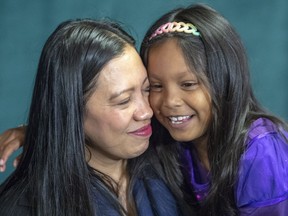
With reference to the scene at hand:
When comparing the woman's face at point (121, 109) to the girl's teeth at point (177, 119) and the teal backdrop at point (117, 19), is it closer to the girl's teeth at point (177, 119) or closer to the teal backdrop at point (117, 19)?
the girl's teeth at point (177, 119)

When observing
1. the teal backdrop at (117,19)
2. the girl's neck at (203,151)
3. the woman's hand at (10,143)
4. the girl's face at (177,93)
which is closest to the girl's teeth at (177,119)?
the girl's face at (177,93)

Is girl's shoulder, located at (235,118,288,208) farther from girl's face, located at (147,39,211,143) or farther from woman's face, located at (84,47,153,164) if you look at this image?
woman's face, located at (84,47,153,164)

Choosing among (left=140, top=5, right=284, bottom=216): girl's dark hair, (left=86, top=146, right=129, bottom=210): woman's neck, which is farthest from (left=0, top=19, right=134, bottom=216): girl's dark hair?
(left=140, top=5, right=284, bottom=216): girl's dark hair

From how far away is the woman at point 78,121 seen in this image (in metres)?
1.12

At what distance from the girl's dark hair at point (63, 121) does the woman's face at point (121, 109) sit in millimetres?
28

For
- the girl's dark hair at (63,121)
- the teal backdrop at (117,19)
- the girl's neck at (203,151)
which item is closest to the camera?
the girl's dark hair at (63,121)

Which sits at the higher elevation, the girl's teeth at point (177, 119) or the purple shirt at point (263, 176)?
the girl's teeth at point (177, 119)

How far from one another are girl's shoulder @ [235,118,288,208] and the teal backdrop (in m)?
0.92

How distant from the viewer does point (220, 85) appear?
129 centimetres

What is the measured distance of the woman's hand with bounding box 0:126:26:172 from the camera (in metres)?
1.25

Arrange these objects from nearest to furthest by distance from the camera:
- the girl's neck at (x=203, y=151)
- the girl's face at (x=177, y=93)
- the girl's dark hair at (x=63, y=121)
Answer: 1. the girl's dark hair at (x=63, y=121)
2. the girl's face at (x=177, y=93)
3. the girl's neck at (x=203, y=151)

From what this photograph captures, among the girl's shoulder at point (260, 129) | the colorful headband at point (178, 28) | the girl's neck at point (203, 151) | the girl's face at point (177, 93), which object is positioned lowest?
the girl's neck at point (203, 151)

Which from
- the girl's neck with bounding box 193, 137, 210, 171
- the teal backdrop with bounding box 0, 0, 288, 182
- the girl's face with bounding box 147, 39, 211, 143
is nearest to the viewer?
the girl's face with bounding box 147, 39, 211, 143

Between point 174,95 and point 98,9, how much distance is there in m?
1.01
